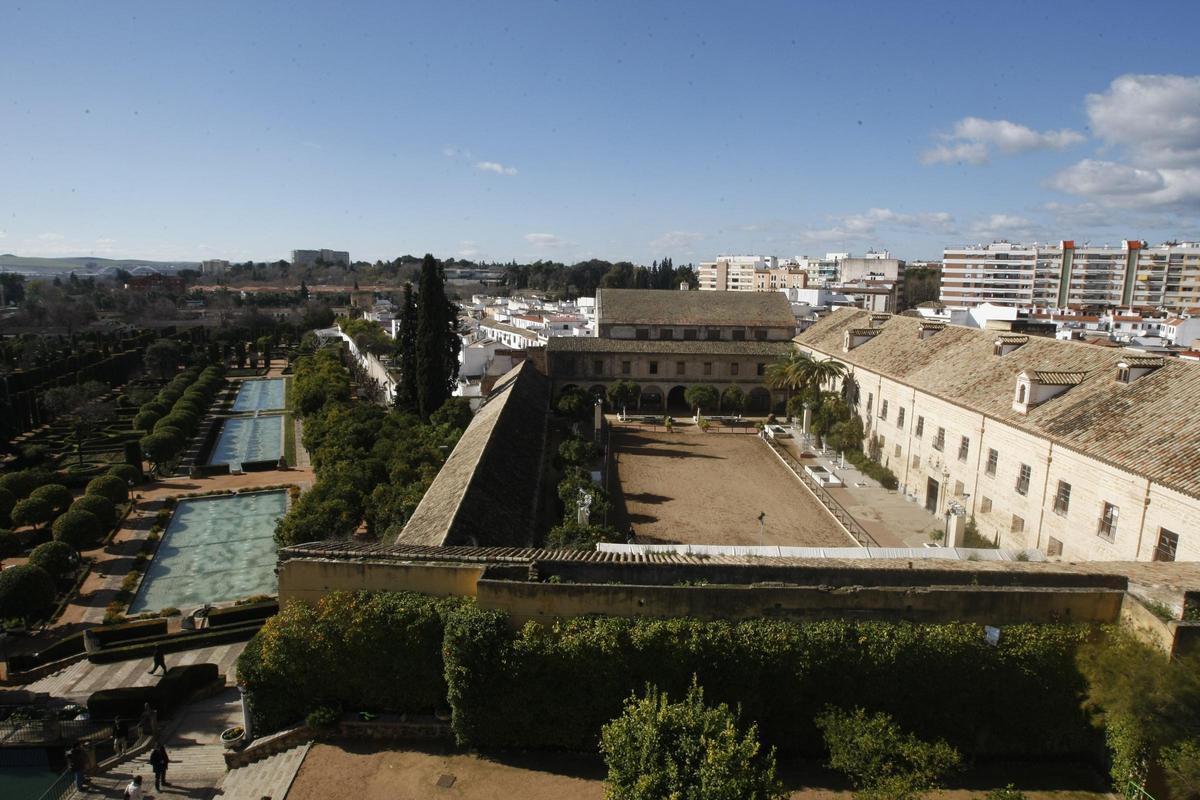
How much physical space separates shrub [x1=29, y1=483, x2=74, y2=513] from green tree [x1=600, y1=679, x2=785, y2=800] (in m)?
28.4

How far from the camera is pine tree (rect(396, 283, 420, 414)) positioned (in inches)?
1738

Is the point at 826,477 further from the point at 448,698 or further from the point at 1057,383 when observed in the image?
the point at 448,698

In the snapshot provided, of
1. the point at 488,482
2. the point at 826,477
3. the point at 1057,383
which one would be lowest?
the point at 826,477

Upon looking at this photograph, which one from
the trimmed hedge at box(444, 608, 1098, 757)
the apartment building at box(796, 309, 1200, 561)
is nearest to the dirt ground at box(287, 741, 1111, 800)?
the trimmed hedge at box(444, 608, 1098, 757)


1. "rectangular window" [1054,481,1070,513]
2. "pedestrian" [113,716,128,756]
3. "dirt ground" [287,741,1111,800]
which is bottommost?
"pedestrian" [113,716,128,756]

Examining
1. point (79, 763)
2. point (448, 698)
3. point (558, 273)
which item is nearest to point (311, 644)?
point (448, 698)

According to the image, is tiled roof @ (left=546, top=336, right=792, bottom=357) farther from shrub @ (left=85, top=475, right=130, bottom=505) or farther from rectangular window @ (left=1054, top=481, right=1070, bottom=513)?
rectangular window @ (left=1054, top=481, right=1070, bottom=513)

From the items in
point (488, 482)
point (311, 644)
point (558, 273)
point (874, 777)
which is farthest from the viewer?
point (558, 273)

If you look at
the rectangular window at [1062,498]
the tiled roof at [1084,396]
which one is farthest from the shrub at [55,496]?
the rectangular window at [1062,498]

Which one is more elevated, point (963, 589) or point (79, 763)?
point (963, 589)

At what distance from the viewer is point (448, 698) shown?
49.0ft

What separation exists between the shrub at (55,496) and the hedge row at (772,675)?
2246 centimetres

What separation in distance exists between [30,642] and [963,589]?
26.7 meters

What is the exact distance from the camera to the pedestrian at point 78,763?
15008 mm
